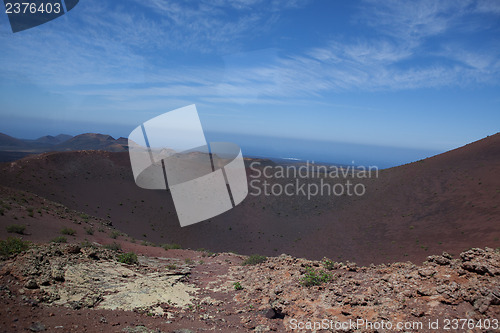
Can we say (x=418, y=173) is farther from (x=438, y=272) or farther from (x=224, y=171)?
(x=438, y=272)

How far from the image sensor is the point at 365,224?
22156 mm

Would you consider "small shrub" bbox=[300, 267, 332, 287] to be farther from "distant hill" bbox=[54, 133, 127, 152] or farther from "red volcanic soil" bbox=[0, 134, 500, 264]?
"distant hill" bbox=[54, 133, 127, 152]

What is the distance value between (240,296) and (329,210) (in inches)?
818

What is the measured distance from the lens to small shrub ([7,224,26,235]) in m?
10.3

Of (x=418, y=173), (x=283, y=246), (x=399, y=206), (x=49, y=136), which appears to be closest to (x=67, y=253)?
(x=283, y=246)

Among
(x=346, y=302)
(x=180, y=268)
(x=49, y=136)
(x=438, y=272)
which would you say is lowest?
(x=180, y=268)

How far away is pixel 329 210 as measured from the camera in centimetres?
2588

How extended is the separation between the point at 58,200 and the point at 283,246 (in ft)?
61.7

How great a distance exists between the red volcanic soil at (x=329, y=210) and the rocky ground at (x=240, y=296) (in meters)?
11.1

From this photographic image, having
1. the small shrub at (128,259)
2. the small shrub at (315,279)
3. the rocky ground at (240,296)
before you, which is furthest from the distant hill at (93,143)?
the small shrub at (315,279)

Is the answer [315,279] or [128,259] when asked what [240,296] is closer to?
[315,279]

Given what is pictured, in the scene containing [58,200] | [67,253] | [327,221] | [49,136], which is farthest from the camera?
[49,136]

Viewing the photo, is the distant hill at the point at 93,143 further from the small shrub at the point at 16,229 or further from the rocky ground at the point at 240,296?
the rocky ground at the point at 240,296

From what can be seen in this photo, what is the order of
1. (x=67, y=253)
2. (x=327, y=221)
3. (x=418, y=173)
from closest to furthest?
(x=67, y=253) < (x=327, y=221) < (x=418, y=173)
